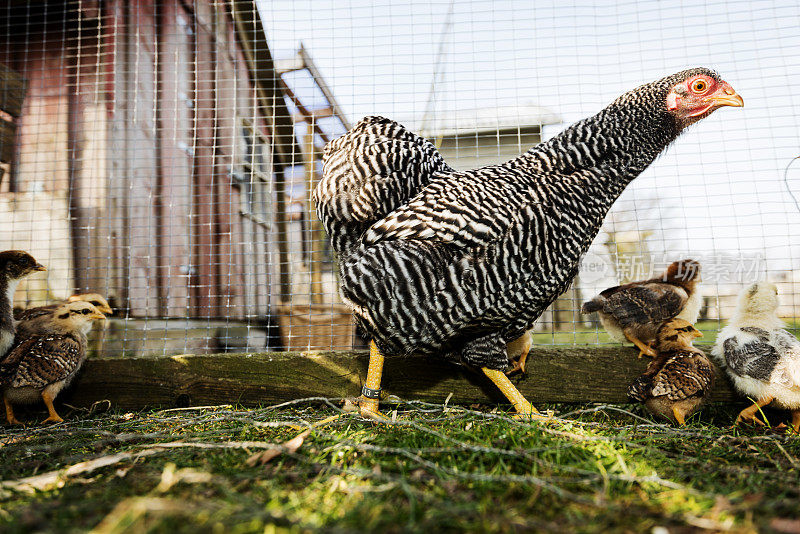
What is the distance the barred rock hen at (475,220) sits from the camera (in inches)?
87.2

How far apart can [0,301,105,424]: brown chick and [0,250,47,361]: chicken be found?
76mm

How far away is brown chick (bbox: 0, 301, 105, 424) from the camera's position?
2559mm

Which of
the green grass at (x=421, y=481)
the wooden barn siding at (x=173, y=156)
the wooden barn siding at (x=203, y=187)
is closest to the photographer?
the green grass at (x=421, y=481)

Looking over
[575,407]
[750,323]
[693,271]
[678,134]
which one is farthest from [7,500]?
[693,271]

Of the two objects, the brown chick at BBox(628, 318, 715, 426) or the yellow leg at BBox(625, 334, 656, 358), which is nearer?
the brown chick at BBox(628, 318, 715, 426)

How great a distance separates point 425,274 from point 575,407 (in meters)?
1.38

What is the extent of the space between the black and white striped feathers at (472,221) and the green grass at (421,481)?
482 millimetres

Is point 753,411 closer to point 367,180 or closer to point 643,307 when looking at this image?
point 643,307

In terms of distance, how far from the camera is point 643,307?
10.3 ft

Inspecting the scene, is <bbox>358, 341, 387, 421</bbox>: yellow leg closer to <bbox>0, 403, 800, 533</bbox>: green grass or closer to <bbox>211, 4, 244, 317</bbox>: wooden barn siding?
<bbox>0, 403, 800, 533</bbox>: green grass

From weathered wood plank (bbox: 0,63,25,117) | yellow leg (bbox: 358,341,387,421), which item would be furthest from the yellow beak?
weathered wood plank (bbox: 0,63,25,117)

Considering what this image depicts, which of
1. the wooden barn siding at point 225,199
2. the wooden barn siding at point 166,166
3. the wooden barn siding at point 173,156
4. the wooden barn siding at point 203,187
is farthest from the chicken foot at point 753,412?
the wooden barn siding at point 225,199

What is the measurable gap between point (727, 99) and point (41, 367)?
13.3 feet

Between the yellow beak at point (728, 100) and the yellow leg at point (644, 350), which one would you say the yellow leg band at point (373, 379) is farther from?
the yellow beak at point (728, 100)
